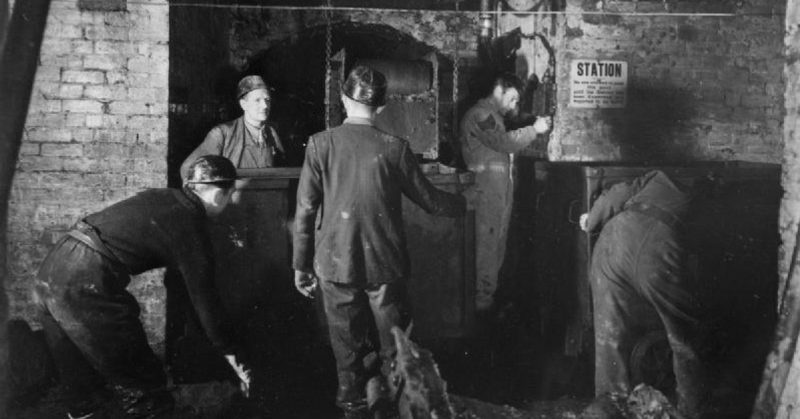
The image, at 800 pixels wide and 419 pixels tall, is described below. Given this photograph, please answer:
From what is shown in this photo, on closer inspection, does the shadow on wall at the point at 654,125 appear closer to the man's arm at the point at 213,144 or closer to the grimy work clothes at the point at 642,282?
the grimy work clothes at the point at 642,282

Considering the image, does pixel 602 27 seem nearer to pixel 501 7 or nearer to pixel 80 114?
pixel 501 7

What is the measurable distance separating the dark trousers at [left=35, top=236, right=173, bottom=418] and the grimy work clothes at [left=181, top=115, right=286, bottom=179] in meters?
1.87

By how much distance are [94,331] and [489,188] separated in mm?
3376

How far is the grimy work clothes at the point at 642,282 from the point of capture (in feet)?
12.0

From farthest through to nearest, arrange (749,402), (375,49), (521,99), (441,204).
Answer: (375,49)
(521,99)
(749,402)
(441,204)

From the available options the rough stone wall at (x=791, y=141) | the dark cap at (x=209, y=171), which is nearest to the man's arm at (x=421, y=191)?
the dark cap at (x=209, y=171)

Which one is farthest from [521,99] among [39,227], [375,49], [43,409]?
[43,409]

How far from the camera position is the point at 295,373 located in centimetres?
459

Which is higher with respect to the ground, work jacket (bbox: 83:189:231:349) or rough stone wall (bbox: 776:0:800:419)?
rough stone wall (bbox: 776:0:800:419)

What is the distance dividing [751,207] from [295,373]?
358cm

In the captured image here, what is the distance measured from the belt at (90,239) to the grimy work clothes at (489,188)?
3.08 m

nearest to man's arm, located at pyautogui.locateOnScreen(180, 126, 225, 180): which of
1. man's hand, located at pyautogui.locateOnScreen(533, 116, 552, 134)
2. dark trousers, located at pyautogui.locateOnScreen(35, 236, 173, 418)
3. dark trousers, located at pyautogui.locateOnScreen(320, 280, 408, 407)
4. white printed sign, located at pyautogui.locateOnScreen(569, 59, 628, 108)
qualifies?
dark trousers, located at pyautogui.locateOnScreen(35, 236, 173, 418)

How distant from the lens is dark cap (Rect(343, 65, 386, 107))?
367cm

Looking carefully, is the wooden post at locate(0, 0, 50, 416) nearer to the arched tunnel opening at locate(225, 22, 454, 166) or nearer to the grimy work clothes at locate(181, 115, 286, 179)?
the grimy work clothes at locate(181, 115, 286, 179)
